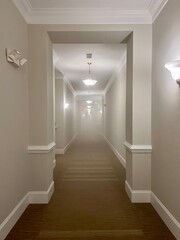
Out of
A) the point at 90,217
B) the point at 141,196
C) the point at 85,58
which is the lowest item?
the point at 90,217

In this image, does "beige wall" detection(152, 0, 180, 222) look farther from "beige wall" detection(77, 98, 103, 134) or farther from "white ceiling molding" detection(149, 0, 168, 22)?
"beige wall" detection(77, 98, 103, 134)

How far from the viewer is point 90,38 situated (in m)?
3.21

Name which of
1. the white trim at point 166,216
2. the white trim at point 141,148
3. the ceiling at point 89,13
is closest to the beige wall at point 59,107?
the ceiling at point 89,13

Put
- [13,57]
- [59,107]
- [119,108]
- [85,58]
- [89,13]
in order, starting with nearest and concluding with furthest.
Answer: [13,57] → [89,13] → [85,58] → [119,108] → [59,107]

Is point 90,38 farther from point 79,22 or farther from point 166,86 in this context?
point 166,86

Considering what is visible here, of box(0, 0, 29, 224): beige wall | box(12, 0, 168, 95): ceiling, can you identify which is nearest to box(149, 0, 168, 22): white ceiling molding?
box(12, 0, 168, 95): ceiling

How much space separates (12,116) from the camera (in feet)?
7.80

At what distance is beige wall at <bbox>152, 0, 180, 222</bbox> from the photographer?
2.16 meters

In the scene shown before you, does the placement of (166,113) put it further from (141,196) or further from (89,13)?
(89,13)

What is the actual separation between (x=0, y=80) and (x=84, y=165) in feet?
12.0

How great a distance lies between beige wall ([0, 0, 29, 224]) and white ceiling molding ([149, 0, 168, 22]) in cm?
184

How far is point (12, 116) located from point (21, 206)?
1259 mm

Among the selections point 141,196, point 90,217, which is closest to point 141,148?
point 141,196

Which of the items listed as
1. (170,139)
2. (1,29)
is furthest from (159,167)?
(1,29)
